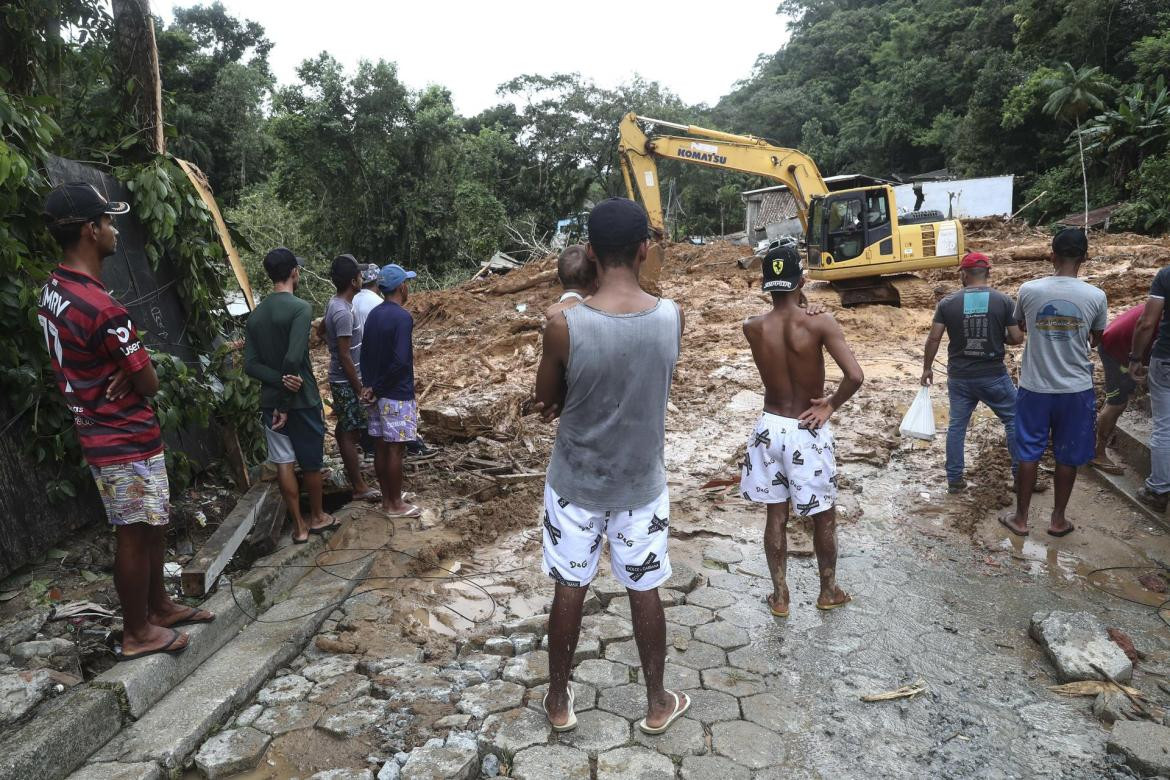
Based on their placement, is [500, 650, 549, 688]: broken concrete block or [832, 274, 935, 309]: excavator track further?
[832, 274, 935, 309]: excavator track

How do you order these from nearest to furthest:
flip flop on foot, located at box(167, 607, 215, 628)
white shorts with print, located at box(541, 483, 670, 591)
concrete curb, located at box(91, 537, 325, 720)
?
1. white shorts with print, located at box(541, 483, 670, 591)
2. concrete curb, located at box(91, 537, 325, 720)
3. flip flop on foot, located at box(167, 607, 215, 628)

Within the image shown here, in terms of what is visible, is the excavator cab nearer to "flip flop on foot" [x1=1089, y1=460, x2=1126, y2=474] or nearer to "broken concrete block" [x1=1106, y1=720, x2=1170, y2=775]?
"flip flop on foot" [x1=1089, y1=460, x2=1126, y2=474]

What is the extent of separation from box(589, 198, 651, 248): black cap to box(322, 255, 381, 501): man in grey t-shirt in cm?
294

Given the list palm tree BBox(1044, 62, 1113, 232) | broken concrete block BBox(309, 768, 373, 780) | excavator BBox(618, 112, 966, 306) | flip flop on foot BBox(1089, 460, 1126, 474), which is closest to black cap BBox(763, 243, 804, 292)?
broken concrete block BBox(309, 768, 373, 780)

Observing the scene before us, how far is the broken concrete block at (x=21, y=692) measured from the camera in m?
2.72

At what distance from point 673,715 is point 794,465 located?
139cm

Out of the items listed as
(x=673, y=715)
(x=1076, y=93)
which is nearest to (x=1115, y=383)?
(x=673, y=715)

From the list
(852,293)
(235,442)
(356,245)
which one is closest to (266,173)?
(356,245)

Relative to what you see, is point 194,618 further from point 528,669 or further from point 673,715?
point 673,715

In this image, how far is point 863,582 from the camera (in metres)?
4.20

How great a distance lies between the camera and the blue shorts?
447 centimetres

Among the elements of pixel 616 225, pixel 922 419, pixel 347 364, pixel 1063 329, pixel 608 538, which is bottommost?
pixel 922 419

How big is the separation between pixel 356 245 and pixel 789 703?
2309 centimetres

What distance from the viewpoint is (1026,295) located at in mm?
4641
